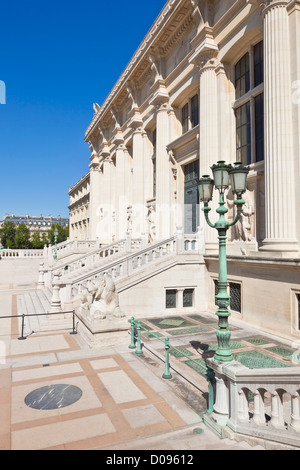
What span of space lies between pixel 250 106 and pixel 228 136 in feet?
6.16

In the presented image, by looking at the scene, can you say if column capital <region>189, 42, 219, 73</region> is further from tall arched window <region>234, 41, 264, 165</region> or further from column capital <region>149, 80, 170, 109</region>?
column capital <region>149, 80, 170, 109</region>

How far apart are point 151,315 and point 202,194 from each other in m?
9.30

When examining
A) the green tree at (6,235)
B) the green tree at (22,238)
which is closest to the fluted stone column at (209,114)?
the green tree at (22,238)

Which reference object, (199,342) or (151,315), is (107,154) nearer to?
(151,315)

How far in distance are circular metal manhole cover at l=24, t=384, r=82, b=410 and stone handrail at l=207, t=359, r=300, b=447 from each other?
10.3 feet

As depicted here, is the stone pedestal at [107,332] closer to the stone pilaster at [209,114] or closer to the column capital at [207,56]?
the stone pilaster at [209,114]

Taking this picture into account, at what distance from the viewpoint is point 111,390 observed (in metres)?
7.31

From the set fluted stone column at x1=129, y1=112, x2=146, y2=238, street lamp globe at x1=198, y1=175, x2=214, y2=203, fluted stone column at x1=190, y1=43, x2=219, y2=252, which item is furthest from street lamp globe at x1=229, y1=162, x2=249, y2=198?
fluted stone column at x1=129, y1=112, x2=146, y2=238

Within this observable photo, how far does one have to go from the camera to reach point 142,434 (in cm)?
559

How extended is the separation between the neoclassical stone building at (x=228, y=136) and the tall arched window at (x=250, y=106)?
48 millimetres

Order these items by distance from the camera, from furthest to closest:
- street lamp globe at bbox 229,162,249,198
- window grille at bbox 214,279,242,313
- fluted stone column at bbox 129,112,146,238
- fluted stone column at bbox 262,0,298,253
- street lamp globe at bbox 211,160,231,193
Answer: fluted stone column at bbox 129,112,146,238 < window grille at bbox 214,279,242,313 < fluted stone column at bbox 262,0,298,253 < street lamp globe at bbox 211,160,231,193 < street lamp globe at bbox 229,162,249,198

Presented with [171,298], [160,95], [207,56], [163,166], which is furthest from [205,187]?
[160,95]

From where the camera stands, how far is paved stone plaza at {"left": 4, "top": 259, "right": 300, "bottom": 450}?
17.9 ft

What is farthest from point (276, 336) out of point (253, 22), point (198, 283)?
point (253, 22)
